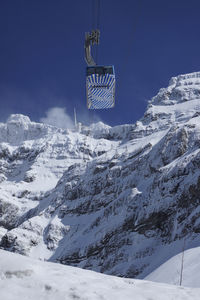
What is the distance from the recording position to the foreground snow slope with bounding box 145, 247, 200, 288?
4143 centimetres

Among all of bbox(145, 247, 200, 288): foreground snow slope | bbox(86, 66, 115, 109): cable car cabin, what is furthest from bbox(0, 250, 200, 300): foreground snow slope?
bbox(145, 247, 200, 288): foreground snow slope

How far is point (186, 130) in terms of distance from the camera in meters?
114

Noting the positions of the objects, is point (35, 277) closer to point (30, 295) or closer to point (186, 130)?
point (30, 295)

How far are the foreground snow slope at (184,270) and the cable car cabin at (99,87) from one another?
2671 centimetres

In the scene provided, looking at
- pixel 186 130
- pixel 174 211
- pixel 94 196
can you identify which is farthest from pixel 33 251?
pixel 186 130

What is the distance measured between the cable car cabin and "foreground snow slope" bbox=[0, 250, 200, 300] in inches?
338

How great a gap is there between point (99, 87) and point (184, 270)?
119 ft

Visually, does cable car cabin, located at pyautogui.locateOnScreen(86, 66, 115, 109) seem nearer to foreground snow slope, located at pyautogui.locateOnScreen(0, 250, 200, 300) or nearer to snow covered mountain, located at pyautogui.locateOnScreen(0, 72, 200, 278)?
foreground snow slope, located at pyautogui.locateOnScreen(0, 250, 200, 300)

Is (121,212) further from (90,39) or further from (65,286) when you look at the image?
(65,286)

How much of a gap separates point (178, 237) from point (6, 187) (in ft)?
422

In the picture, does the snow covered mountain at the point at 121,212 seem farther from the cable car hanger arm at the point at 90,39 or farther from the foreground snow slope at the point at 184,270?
the cable car hanger arm at the point at 90,39

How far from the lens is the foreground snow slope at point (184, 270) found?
41431mm

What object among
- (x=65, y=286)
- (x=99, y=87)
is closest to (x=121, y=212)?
(x=99, y=87)

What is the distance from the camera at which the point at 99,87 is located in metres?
17.2
